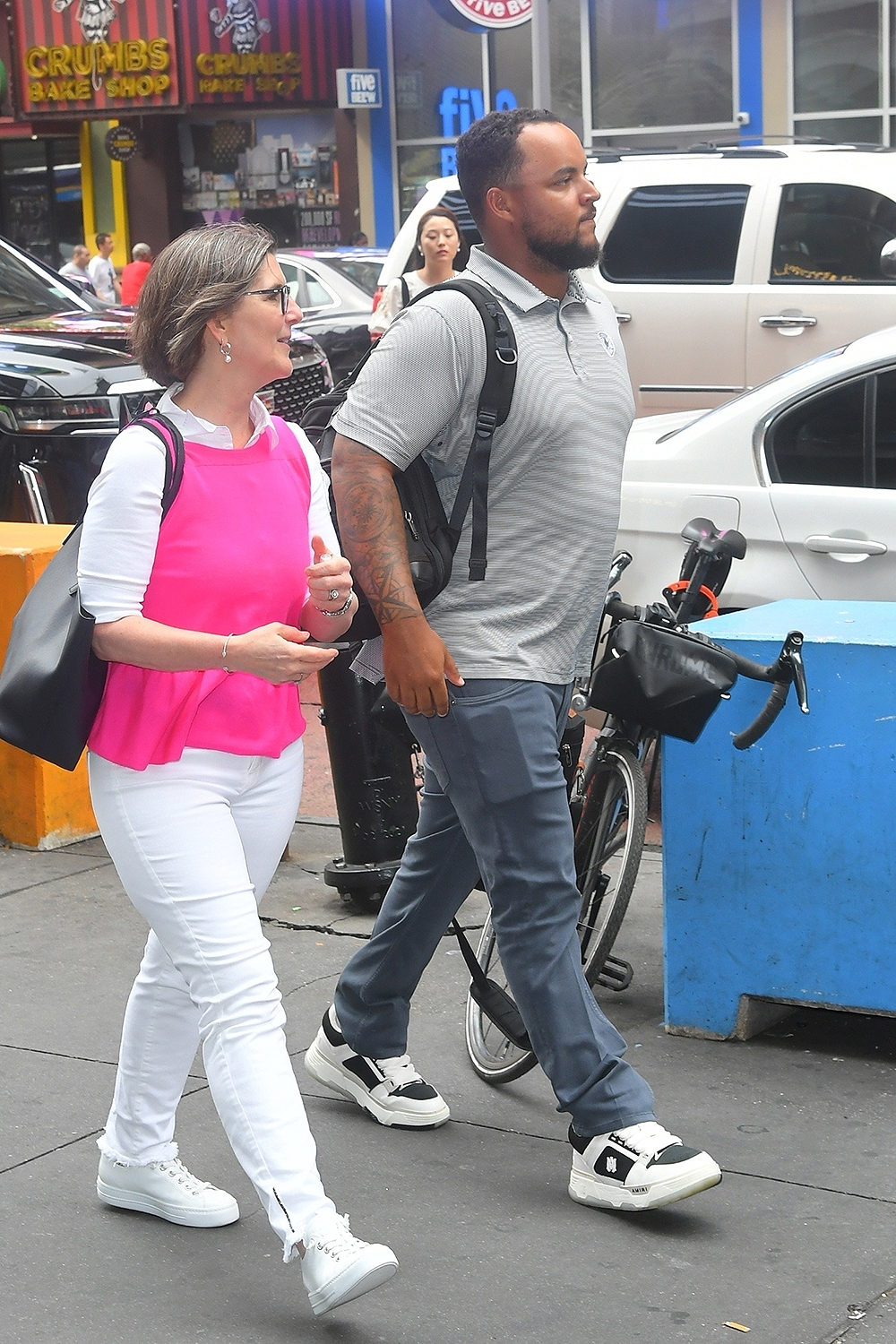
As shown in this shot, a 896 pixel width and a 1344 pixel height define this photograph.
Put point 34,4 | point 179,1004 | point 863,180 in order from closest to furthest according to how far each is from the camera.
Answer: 1. point 179,1004
2. point 863,180
3. point 34,4

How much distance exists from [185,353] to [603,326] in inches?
38.8

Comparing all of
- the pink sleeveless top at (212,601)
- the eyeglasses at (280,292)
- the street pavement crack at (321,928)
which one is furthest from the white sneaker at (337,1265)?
the street pavement crack at (321,928)

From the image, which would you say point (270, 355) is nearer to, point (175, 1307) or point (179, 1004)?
point (179, 1004)

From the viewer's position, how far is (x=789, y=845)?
4543 mm

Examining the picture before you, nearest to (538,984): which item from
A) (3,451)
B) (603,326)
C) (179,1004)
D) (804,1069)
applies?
(179,1004)

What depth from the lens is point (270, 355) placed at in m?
3.44

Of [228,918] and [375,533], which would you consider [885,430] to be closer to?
[375,533]

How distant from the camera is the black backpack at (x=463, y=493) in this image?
3.67m

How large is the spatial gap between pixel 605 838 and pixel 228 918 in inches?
64.7

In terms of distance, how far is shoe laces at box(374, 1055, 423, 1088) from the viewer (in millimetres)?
4223

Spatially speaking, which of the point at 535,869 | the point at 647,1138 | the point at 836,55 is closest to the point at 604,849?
the point at 535,869

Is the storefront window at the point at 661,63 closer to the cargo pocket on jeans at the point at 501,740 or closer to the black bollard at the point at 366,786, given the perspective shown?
the black bollard at the point at 366,786

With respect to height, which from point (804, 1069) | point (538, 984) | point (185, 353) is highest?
point (185, 353)

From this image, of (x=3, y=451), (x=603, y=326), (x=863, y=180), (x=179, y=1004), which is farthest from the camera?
(x=863, y=180)
